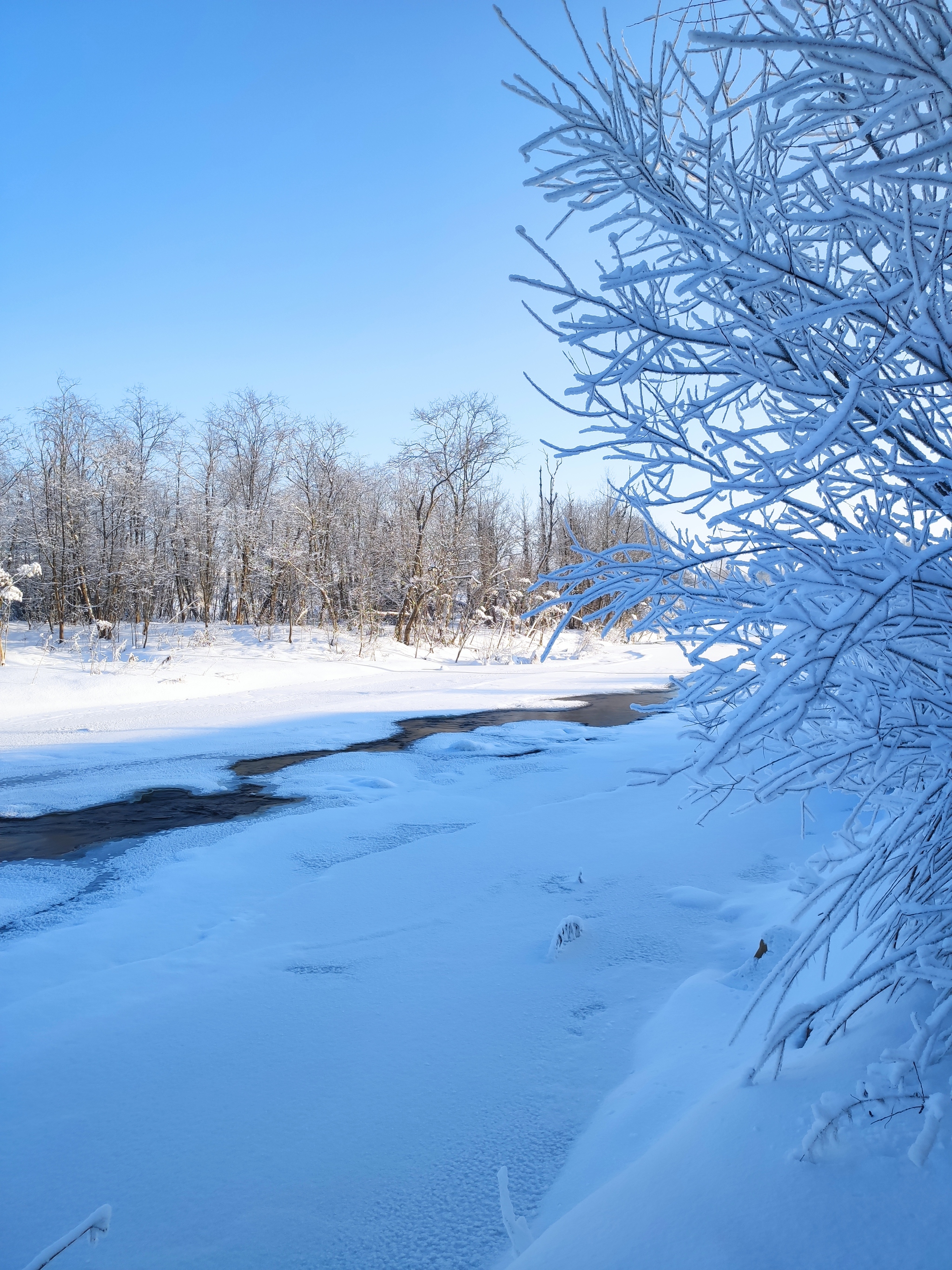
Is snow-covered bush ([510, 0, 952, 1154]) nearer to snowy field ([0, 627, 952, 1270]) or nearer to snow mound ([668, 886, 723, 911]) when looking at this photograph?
snowy field ([0, 627, 952, 1270])

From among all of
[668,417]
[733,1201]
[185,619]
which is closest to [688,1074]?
[733,1201]

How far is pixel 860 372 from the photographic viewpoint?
126 cm

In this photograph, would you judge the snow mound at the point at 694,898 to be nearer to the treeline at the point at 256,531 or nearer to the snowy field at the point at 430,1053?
the snowy field at the point at 430,1053

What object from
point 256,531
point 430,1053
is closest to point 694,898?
point 430,1053

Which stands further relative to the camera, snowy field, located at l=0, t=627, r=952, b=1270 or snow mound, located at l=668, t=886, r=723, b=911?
snow mound, located at l=668, t=886, r=723, b=911

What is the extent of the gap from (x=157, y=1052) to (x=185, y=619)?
3189cm

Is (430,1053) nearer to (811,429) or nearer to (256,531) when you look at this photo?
(811,429)

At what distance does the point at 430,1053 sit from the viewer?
99.6 inches

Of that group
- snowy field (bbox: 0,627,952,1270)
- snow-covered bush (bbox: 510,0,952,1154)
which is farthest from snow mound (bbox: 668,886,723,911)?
snow-covered bush (bbox: 510,0,952,1154)

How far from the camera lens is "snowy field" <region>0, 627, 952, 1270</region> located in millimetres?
1512

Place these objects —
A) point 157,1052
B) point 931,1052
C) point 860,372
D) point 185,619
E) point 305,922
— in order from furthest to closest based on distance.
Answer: point 185,619 → point 305,922 → point 157,1052 → point 931,1052 → point 860,372

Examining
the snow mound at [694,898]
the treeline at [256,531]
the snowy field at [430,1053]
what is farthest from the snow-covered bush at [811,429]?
the treeline at [256,531]

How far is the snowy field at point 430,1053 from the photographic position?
1512 mm

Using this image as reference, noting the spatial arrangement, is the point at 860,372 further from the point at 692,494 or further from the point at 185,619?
the point at 185,619
